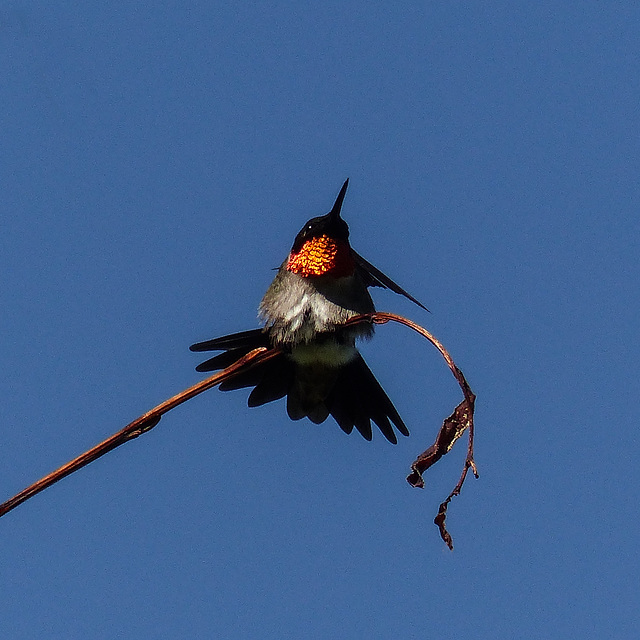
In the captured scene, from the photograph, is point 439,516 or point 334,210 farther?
point 334,210

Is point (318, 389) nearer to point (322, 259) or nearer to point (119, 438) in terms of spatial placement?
point (322, 259)

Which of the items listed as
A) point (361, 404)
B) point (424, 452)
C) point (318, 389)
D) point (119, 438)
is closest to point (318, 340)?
point (318, 389)

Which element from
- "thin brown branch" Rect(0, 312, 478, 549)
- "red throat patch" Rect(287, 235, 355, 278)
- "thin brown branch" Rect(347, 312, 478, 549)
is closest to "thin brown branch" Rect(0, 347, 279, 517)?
"thin brown branch" Rect(0, 312, 478, 549)

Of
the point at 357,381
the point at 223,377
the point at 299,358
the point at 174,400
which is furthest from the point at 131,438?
the point at 357,381

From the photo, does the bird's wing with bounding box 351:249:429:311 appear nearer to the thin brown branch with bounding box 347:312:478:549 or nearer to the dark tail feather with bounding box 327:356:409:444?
the dark tail feather with bounding box 327:356:409:444

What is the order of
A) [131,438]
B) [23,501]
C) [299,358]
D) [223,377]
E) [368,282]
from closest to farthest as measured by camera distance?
[23,501] → [131,438] → [223,377] → [299,358] → [368,282]

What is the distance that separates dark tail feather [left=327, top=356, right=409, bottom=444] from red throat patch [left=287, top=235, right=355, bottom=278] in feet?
1.77

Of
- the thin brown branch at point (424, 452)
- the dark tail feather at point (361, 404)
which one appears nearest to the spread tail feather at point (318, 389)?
the dark tail feather at point (361, 404)

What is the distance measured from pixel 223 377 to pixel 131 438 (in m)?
0.35

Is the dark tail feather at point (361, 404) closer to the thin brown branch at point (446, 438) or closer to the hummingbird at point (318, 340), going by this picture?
the hummingbird at point (318, 340)

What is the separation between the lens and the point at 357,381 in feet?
18.8

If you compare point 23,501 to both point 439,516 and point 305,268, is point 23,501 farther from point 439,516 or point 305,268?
point 305,268

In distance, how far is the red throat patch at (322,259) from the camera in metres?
5.46

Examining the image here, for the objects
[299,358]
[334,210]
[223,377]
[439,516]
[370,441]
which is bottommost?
[439,516]
